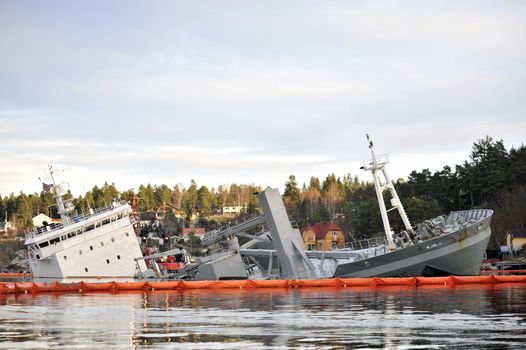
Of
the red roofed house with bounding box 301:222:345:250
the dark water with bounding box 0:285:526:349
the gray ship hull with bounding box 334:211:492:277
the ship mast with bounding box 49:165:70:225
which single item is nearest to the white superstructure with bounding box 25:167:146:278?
the ship mast with bounding box 49:165:70:225

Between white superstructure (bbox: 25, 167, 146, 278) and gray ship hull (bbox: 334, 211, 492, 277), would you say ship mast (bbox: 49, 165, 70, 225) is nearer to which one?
white superstructure (bbox: 25, 167, 146, 278)

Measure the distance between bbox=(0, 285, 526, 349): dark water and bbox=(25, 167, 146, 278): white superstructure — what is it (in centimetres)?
1252

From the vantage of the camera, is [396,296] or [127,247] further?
[127,247]

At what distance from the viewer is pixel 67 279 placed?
184 feet

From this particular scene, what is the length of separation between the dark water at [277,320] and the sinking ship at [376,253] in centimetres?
443

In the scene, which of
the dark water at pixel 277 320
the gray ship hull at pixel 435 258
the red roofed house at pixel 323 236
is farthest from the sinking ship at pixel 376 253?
the red roofed house at pixel 323 236

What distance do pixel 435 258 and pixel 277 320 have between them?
73.8 ft

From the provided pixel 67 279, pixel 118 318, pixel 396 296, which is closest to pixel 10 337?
pixel 118 318

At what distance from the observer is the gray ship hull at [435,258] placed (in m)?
47.6

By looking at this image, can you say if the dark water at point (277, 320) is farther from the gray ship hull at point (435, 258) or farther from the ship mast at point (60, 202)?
the ship mast at point (60, 202)

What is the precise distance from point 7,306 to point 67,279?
17974 millimetres

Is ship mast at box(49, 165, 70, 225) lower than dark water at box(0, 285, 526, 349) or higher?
higher

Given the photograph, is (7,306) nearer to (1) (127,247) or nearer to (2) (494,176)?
(1) (127,247)

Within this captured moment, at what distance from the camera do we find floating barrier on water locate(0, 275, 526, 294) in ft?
154
